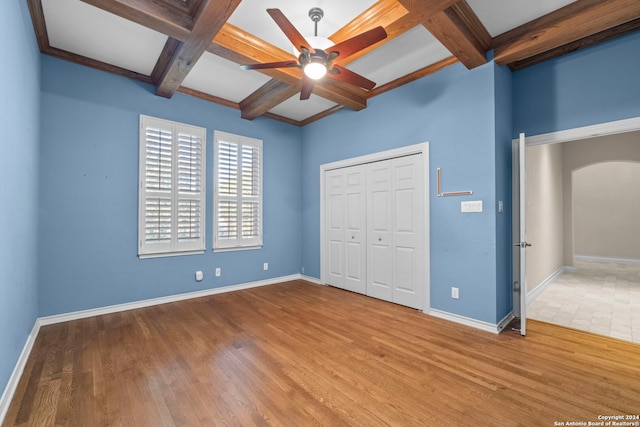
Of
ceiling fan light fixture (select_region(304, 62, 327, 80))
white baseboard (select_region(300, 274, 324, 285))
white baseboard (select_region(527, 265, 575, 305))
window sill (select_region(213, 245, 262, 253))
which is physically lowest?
white baseboard (select_region(300, 274, 324, 285))

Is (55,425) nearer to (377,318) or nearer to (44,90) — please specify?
(377,318)

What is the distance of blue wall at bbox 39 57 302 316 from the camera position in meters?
3.17

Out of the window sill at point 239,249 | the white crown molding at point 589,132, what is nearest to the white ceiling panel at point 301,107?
the window sill at point 239,249

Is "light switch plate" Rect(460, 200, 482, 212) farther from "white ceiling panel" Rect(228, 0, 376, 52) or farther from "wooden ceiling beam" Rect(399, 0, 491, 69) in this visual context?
"white ceiling panel" Rect(228, 0, 376, 52)

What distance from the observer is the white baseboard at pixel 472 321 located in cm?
295

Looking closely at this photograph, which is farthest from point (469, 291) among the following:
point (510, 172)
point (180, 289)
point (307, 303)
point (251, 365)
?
point (180, 289)

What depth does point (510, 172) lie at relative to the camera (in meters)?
3.29

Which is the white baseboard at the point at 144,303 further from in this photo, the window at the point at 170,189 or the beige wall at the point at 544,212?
the beige wall at the point at 544,212

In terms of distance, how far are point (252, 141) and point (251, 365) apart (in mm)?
3704

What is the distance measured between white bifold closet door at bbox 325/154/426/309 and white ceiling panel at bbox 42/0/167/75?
3106 mm

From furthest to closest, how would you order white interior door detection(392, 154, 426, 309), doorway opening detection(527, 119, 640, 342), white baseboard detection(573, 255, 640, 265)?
white baseboard detection(573, 255, 640, 265) < white interior door detection(392, 154, 426, 309) < doorway opening detection(527, 119, 640, 342)

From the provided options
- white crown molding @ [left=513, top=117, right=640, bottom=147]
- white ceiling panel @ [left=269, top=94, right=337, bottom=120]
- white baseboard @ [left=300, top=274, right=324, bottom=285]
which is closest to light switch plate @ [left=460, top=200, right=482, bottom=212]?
white crown molding @ [left=513, top=117, right=640, bottom=147]

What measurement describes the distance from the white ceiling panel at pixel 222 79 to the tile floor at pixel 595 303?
15.9 ft

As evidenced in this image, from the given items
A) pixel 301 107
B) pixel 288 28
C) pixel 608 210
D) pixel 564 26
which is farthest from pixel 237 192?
pixel 608 210
